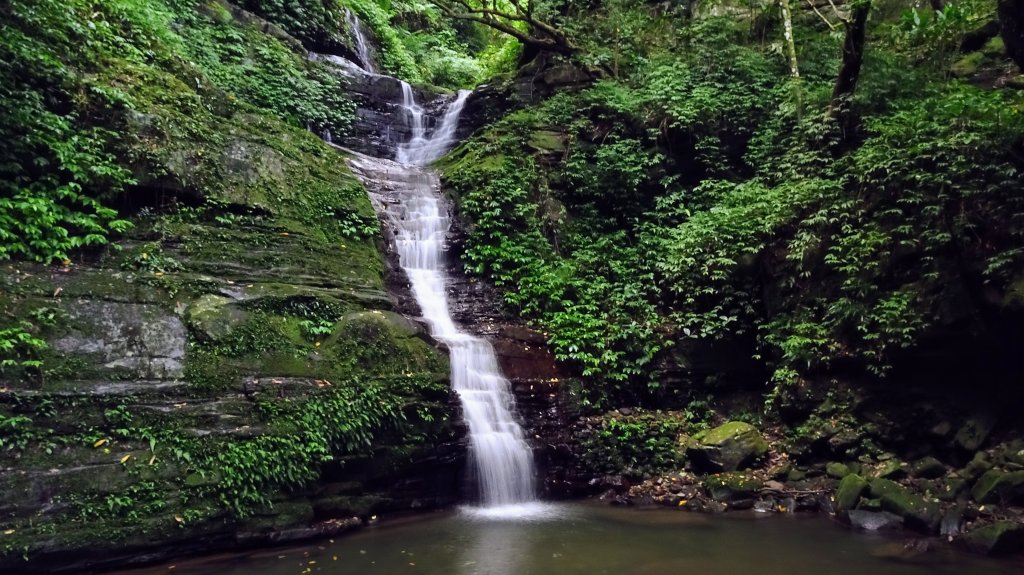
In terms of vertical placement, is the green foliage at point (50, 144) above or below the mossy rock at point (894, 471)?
above

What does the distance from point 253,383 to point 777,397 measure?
7786 mm

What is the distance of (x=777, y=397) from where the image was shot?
9.82 meters

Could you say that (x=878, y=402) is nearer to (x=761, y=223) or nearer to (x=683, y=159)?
(x=761, y=223)

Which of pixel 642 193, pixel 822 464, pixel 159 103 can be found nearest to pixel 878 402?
pixel 822 464

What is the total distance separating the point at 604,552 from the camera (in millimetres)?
6660

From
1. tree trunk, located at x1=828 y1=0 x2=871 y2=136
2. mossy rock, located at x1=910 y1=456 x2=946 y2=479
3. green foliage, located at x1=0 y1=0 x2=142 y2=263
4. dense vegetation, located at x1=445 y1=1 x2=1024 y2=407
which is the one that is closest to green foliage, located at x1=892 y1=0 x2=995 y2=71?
dense vegetation, located at x1=445 y1=1 x2=1024 y2=407

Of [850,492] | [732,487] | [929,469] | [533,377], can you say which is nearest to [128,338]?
[533,377]

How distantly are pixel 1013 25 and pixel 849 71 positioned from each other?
13.2 ft

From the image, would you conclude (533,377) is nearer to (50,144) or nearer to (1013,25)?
(50,144)

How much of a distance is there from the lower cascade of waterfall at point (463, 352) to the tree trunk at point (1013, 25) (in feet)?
25.0

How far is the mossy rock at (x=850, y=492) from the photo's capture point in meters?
7.88

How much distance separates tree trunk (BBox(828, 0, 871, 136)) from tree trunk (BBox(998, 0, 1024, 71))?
3.38 meters

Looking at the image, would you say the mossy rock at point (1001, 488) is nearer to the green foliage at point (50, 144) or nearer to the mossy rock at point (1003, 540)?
the mossy rock at point (1003, 540)

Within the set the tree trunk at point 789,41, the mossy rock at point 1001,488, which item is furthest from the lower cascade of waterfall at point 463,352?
the tree trunk at point 789,41
